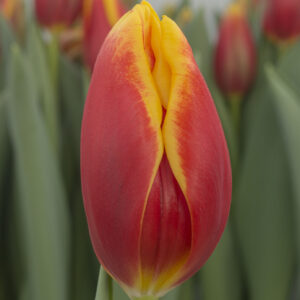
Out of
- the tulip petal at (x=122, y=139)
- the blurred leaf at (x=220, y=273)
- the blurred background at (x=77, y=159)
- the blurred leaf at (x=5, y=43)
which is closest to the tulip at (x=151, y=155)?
the tulip petal at (x=122, y=139)

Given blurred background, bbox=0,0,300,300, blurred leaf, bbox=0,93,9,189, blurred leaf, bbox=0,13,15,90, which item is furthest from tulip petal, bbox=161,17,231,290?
blurred leaf, bbox=0,13,15,90

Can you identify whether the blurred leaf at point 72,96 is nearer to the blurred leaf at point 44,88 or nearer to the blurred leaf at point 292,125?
the blurred leaf at point 44,88

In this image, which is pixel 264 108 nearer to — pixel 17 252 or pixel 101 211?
pixel 17 252

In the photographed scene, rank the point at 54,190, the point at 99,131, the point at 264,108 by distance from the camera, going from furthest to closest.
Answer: the point at 264,108 → the point at 54,190 → the point at 99,131

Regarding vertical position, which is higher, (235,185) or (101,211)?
(101,211)

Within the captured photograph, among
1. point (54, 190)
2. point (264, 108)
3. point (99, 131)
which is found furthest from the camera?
point (264, 108)

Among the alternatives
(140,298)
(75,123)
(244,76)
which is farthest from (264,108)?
(140,298)

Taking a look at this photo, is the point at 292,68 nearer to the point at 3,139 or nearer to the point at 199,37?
the point at 199,37

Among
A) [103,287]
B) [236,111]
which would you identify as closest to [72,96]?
[236,111]
